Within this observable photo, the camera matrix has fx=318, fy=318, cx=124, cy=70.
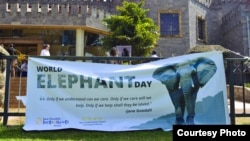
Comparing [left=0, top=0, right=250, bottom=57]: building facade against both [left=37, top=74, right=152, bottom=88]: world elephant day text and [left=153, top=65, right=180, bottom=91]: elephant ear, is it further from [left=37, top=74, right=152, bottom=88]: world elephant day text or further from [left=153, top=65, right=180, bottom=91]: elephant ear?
[left=153, top=65, right=180, bottom=91]: elephant ear

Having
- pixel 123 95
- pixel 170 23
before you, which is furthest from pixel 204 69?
pixel 170 23

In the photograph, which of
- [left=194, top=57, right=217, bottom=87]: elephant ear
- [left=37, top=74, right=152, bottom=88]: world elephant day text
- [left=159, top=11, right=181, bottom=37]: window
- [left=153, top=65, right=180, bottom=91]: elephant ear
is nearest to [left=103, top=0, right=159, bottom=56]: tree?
[left=159, top=11, right=181, bottom=37]: window

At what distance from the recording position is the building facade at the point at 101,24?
73.0ft

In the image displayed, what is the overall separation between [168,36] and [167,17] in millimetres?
1712

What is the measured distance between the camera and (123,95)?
596cm

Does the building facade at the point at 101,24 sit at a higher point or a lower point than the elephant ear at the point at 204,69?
higher

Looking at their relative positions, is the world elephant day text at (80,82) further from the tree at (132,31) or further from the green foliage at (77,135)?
the tree at (132,31)

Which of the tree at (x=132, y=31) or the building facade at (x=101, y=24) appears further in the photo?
the building facade at (x=101, y=24)

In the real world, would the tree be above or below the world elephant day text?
above

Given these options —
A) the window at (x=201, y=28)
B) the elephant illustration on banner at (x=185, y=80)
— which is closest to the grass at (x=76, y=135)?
the elephant illustration on banner at (x=185, y=80)

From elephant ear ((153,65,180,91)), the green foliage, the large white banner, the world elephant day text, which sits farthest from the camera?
elephant ear ((153,65,180,91))

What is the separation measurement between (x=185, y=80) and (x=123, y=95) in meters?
A: 1.22

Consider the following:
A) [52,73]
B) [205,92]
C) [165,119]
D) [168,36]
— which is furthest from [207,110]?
[168,36]

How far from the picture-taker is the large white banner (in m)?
5.80
